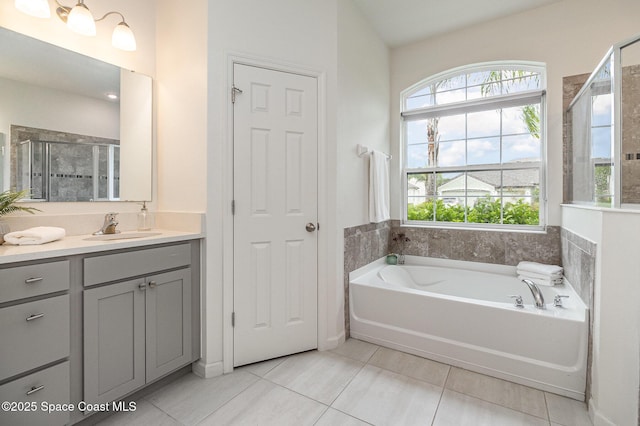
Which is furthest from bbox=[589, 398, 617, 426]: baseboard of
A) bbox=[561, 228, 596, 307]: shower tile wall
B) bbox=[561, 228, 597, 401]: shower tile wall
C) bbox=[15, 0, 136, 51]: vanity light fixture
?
bbox=[15, 0, 136, 51]: vanity light fixture

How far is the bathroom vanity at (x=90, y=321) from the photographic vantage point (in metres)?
1.19

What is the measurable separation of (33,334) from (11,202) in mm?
760

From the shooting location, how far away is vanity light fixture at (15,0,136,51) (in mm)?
1558

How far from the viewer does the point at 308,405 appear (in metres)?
1.64

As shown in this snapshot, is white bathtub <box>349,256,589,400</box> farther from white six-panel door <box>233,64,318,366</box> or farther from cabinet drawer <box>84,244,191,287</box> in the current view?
cabinet drawer <box>84,244,191,287</box>

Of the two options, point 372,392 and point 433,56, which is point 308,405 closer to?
point 372,392

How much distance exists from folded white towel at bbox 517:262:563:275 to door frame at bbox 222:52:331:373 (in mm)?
1757

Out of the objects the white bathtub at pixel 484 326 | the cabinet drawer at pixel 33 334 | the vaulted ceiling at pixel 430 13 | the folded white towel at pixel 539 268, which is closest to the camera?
the cabinet drawer at pixel 33 334

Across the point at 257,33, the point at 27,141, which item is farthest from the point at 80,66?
the point at 257,33

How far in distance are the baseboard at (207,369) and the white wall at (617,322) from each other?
6.99ft

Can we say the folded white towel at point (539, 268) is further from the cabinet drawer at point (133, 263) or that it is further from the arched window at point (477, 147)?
the cabinet drawer at point (133, 263)

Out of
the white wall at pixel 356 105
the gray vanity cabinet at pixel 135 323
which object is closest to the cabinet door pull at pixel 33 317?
the gray vanity cabinet at pixel 135 323

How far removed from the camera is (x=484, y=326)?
1.95 m

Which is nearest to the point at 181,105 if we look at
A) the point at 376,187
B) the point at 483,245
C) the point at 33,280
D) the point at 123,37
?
the point at 123,37
